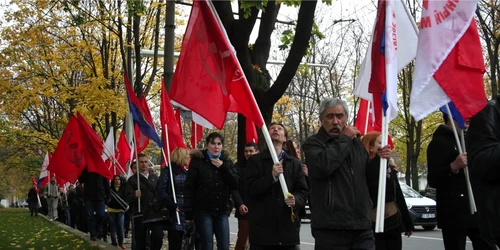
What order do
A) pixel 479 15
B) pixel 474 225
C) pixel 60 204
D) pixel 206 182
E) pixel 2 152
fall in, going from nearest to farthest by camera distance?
1. pixel 474 225
2. pixel 206 182
3. pixel 479 15
4. pixel 60 204
5. pixel 2 152

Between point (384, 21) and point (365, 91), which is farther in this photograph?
point (365, 91)

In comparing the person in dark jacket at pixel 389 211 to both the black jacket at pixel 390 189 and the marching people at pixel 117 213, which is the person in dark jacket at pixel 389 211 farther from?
the marching people at pixel 117 213

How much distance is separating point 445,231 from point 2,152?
52.1m

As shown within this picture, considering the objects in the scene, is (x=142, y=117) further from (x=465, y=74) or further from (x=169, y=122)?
(x=465, y=74)

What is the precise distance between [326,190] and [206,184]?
3.34 m

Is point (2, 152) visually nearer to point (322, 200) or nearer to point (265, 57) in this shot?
point (265, 57)

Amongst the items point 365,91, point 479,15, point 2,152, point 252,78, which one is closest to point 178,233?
point 252,78

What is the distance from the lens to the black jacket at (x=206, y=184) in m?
8.66

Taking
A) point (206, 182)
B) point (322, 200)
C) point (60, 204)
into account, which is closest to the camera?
point (322, 200)

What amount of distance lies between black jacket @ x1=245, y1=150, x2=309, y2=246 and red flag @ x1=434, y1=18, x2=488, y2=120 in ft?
6.18

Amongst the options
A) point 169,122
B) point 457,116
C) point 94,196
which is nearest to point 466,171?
point 457,116

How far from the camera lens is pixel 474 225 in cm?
639

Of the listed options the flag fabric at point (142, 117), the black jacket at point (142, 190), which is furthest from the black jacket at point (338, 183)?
the flag fabric at point (142, 117)

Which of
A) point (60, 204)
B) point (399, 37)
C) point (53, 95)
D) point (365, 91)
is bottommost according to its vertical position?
point (60, 204)
